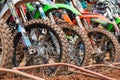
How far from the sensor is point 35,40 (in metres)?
5.13

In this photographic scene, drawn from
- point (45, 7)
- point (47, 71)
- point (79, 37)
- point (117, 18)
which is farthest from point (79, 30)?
point (117, 18)

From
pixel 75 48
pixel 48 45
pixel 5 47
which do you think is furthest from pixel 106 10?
pixel 5 47

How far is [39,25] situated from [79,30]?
87cm

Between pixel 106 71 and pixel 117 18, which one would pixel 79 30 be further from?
pixel 117 18

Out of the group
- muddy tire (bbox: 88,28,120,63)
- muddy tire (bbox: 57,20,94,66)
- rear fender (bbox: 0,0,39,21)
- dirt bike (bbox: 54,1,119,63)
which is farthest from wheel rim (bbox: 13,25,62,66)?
muddy tire (bbox: 88,28,120,63)

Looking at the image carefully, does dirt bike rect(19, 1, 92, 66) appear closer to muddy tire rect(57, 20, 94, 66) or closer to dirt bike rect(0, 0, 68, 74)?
muddy tire rect(57, 20, 94, 66)

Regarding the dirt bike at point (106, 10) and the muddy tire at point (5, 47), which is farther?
the dirt bike at point (106, 10)

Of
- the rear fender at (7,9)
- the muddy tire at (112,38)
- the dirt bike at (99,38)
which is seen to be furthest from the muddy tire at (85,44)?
the rear fender at (7,9)

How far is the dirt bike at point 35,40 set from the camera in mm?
5012

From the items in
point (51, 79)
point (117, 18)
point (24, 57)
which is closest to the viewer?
point (51, 79)

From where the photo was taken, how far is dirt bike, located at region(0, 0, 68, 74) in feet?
16.4

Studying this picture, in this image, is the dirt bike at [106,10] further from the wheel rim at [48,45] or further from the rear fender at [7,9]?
the rear fender at [7,9]

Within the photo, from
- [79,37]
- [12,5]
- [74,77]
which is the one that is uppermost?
[12,5]

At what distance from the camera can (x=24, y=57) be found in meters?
5.23
